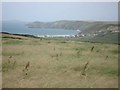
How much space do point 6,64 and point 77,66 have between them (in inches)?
248

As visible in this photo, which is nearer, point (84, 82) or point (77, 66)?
point (84, 82)

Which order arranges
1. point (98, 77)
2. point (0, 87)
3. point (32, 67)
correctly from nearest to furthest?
point (0, 87)
point (98, 77)
point (32, 67)

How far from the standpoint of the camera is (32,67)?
20578 millimetres

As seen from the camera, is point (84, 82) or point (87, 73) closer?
point (84, 82)

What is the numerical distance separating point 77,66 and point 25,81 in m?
6.14

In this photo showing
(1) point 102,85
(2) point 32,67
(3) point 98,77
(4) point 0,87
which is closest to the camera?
(4) point 0,87

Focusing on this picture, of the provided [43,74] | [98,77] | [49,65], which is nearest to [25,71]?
[43,74]

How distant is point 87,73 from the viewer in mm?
18734

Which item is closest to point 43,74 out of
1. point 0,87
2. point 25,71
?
point 25,71

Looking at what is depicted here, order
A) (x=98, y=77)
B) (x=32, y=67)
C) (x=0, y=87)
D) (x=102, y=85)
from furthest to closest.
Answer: (x=32, y=67), (x=98, y=77), (x=102, y=85), (x=0, y=87)

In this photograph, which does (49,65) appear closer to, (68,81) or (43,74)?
(43,74)

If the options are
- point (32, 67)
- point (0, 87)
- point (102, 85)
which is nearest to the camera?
point (0, 87)

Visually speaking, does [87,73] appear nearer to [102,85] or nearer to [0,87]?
[102,85]

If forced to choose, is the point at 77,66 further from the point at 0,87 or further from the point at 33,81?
the point at 0,87
